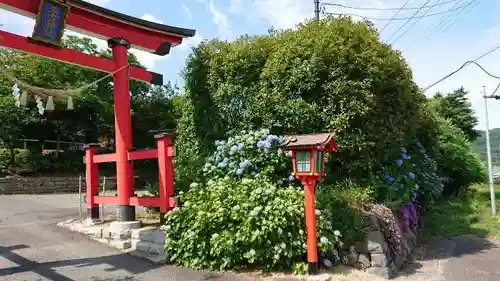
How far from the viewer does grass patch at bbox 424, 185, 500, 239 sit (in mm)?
11070

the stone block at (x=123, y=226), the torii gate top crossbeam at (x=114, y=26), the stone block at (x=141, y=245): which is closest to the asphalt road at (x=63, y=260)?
the stone block at (x=141, y=245)

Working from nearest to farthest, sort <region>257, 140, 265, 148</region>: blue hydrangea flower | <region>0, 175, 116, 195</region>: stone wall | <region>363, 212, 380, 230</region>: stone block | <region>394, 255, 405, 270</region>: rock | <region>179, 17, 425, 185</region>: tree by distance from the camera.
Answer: <region>363, 212, 380, 230</region>: stone block < <region>394, 255, 405, 270</region>: rock < <region>257, 140, 265, 148</region>: blue hydrangea flower < <region>179, 17, 425, 185</region>: tree < <region>0, 175, 116, 195</region>: stone wall

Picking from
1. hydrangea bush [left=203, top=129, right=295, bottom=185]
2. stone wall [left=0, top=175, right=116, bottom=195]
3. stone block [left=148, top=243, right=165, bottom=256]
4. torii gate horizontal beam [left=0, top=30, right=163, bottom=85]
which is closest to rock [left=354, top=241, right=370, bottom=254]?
hydrangea bush [left=203, top=129, right=295, bottom=185]

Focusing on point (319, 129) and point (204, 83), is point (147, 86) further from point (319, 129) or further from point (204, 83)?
point (319, 129)

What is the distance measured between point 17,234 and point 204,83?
472 cm

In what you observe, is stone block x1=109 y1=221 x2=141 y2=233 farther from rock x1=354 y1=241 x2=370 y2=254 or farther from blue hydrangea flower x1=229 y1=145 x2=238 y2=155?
rock x1=354 y1=241 x2=370 y2=254

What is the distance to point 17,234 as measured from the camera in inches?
326

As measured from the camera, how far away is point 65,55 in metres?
7.78

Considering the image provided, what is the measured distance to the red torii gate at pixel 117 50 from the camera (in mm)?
7250

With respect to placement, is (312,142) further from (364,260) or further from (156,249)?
(156,249)

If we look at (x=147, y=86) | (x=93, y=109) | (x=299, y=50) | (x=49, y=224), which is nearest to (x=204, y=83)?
(x=299, y=50)

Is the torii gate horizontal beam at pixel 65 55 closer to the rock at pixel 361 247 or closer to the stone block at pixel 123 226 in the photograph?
the stone block at pixel 123 226

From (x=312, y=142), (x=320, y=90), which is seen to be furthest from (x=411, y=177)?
(x=312, y=142)

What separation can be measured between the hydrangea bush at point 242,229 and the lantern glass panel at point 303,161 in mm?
595
